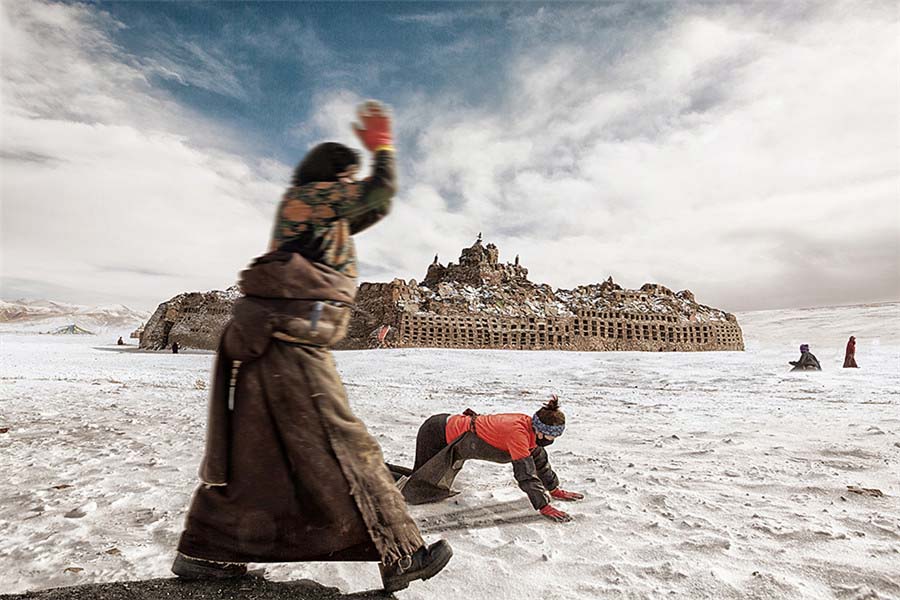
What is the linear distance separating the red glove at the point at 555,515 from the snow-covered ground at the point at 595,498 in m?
0.07

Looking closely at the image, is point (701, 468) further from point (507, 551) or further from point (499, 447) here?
point (507, 551)

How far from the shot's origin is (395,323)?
18.9m

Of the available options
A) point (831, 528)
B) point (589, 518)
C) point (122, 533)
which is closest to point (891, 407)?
point (831, 528)

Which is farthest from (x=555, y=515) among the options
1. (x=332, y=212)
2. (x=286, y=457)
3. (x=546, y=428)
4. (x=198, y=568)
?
(x=332, y=212)

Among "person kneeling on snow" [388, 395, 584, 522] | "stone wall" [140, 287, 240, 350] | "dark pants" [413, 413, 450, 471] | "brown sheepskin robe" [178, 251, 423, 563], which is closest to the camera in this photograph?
"brown sheepskin robe" [178, 251, 423, 563]

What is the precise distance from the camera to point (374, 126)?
221cm

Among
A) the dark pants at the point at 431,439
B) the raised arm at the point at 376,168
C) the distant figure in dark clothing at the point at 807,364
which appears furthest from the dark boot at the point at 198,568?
the distant figure in dark clothing at the point at 807,364

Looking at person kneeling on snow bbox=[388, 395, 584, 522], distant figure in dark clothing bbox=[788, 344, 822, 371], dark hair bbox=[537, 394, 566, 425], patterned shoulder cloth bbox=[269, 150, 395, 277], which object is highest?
patterned shoulder cloth bbox=[269, 150, 395, 277]

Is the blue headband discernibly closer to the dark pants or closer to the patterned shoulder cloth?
the dark pants

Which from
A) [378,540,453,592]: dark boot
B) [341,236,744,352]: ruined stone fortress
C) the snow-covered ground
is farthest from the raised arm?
[341,236,744,352]: ruined stone fortress

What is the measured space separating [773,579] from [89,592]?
9.79 ft

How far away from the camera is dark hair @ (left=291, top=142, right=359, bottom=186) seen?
7.49ft

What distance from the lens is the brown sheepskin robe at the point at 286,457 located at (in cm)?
208

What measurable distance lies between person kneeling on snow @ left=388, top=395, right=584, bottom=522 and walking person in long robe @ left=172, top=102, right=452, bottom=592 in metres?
1.32
